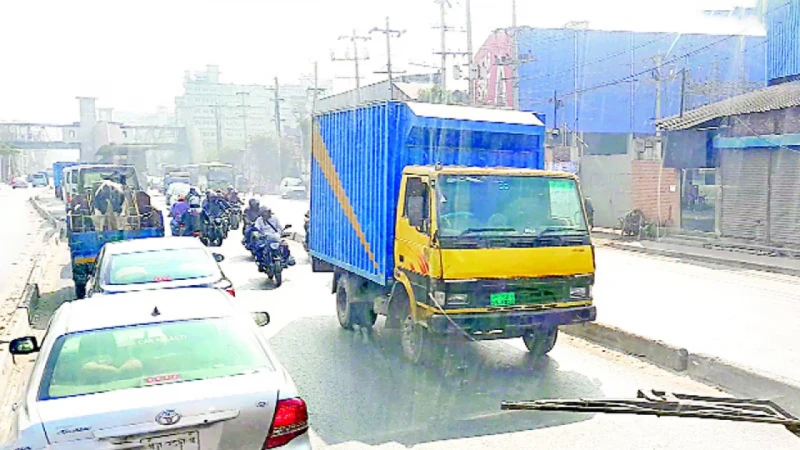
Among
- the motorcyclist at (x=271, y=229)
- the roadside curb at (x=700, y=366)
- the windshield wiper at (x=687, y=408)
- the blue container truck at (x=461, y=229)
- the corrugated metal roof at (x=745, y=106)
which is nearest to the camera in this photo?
the windshield wiper at (x=687, y=408)

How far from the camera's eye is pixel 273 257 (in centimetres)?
1434

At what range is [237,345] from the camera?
14.3ft

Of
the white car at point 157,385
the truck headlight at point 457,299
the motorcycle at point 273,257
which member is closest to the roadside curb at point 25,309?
the white car at point 157,385

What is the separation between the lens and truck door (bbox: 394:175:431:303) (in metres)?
7.46

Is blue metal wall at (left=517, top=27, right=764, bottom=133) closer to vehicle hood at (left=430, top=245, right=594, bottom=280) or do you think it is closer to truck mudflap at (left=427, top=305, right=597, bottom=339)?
vehicle hood at (left=430, top=245, right=594, bottom=280)

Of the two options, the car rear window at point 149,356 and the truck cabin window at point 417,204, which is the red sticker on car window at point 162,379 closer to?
the car rear window at point 149,356

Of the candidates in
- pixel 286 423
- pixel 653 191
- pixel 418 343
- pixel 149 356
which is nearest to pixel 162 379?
pixel 149 356

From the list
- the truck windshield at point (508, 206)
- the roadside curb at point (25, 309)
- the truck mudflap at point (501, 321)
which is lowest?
the roadside curb at point (25, 309)

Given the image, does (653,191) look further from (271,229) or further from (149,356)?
(149,356)

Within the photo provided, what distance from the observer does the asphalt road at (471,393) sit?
580 cm

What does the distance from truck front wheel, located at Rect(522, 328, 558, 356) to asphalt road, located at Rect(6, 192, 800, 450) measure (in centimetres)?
14

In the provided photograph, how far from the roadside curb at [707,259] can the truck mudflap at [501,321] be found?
1075cm

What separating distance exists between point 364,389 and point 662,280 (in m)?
9.68

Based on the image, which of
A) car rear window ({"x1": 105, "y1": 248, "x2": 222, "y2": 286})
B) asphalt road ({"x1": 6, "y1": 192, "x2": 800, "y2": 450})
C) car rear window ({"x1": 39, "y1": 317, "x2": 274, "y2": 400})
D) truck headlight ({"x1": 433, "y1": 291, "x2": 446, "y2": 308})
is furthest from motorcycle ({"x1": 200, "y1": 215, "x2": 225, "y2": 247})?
car rear window ({"x1": 39, "y1": 317, "x2": 274, "y2": 400})
